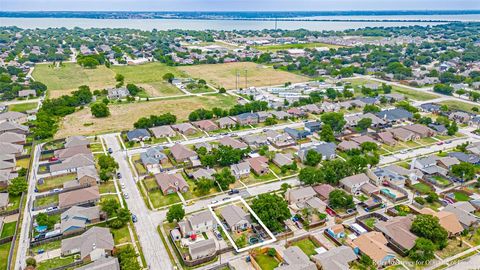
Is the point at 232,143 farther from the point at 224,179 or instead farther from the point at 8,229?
the point at 8,229

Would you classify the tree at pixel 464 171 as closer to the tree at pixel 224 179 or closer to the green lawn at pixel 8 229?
the tree at pixel 224 179

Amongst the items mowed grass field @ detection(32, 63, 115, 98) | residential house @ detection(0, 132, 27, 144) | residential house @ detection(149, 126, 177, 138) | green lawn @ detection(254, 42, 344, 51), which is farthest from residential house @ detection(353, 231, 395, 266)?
green lawn @ detection(254, 42, 344, 51)

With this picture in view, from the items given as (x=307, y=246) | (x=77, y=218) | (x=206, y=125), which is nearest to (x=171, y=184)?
(x=77, y=218)

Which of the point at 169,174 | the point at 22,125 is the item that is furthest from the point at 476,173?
the point at 22,125

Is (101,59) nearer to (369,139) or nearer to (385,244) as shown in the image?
(369,139)

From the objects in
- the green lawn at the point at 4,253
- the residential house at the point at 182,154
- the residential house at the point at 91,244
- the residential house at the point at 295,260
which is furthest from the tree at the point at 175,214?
the residential house at the point at 182,154

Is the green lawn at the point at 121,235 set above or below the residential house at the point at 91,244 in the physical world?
below

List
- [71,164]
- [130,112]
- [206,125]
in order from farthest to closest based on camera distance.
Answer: [130,112] < [206,125] < [71,164]
